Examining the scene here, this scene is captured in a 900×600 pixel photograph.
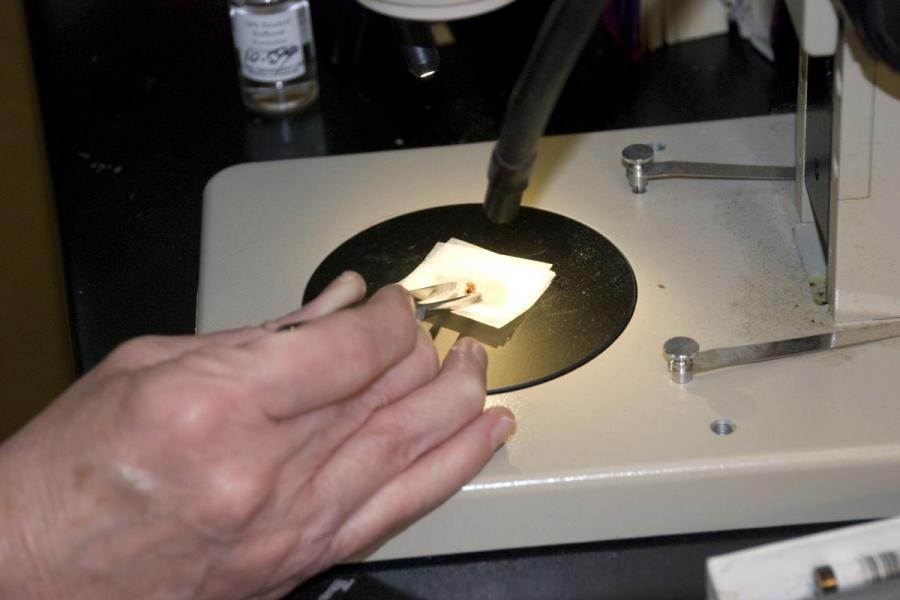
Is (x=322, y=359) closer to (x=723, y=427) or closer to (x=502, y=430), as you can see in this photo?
(x=502, y=430)

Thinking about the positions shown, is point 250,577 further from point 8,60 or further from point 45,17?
point 45,17

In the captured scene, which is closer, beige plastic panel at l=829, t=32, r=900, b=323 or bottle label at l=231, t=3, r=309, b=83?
beige plastic panel at l=829, t=32, r=900, b=323

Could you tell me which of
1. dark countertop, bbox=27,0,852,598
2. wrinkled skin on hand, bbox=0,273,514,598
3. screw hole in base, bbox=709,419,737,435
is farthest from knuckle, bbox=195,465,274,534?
dark countertop, bbox=27,0,852,598

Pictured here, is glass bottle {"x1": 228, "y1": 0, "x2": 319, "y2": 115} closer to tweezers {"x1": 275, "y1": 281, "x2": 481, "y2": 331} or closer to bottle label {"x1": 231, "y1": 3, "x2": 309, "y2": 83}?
bottle label {"x1": 231, "y1": 3, "x2": 309, "y2": 83}

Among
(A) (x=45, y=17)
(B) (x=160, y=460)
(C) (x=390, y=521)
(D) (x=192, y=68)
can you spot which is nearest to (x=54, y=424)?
(B) (x=160, y=460)

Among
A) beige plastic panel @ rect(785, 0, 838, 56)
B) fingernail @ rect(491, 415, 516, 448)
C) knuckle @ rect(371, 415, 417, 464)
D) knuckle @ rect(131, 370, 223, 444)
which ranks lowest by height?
fingernail @ rect(491, 415, 516, 448)

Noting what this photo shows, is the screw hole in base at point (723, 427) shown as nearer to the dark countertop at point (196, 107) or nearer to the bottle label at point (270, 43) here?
the dark countertop at point (196, 107)
